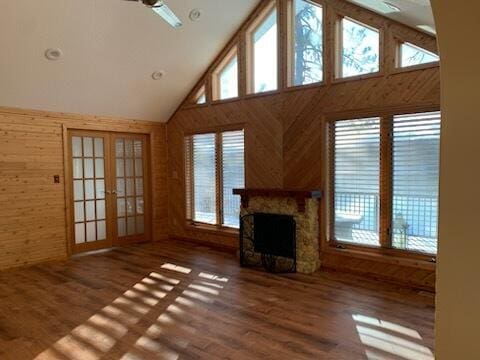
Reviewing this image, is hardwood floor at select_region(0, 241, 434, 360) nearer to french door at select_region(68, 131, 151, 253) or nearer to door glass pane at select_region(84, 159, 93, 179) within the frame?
french door at select_region(68, 131, 151, 253)

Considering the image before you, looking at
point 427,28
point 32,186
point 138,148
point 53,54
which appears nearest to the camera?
point 427,28

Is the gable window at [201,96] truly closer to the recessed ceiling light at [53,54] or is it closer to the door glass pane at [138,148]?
the door glass pane at [138,148]

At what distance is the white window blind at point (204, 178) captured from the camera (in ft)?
21.2

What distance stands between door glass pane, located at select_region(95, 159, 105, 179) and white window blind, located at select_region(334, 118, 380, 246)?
12.9ft

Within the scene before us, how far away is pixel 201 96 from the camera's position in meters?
6.65

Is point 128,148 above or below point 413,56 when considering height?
below

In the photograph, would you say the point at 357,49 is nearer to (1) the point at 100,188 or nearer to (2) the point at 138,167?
(2) the point at 138,167

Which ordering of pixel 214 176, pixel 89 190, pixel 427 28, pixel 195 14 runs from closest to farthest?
pixel 427 28
pixel 195 14
pixel 89 190
pixel 214 176

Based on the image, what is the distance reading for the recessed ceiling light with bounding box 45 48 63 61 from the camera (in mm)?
4547

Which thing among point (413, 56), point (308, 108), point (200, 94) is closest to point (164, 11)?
point (308, 108)

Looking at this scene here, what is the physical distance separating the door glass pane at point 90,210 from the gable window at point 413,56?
16.8ft

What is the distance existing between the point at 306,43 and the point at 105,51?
2831mm

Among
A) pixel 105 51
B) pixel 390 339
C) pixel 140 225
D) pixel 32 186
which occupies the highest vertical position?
pixel 105 51

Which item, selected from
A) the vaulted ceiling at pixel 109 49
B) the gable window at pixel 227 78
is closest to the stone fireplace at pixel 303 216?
the gable window at pixel 227 78
